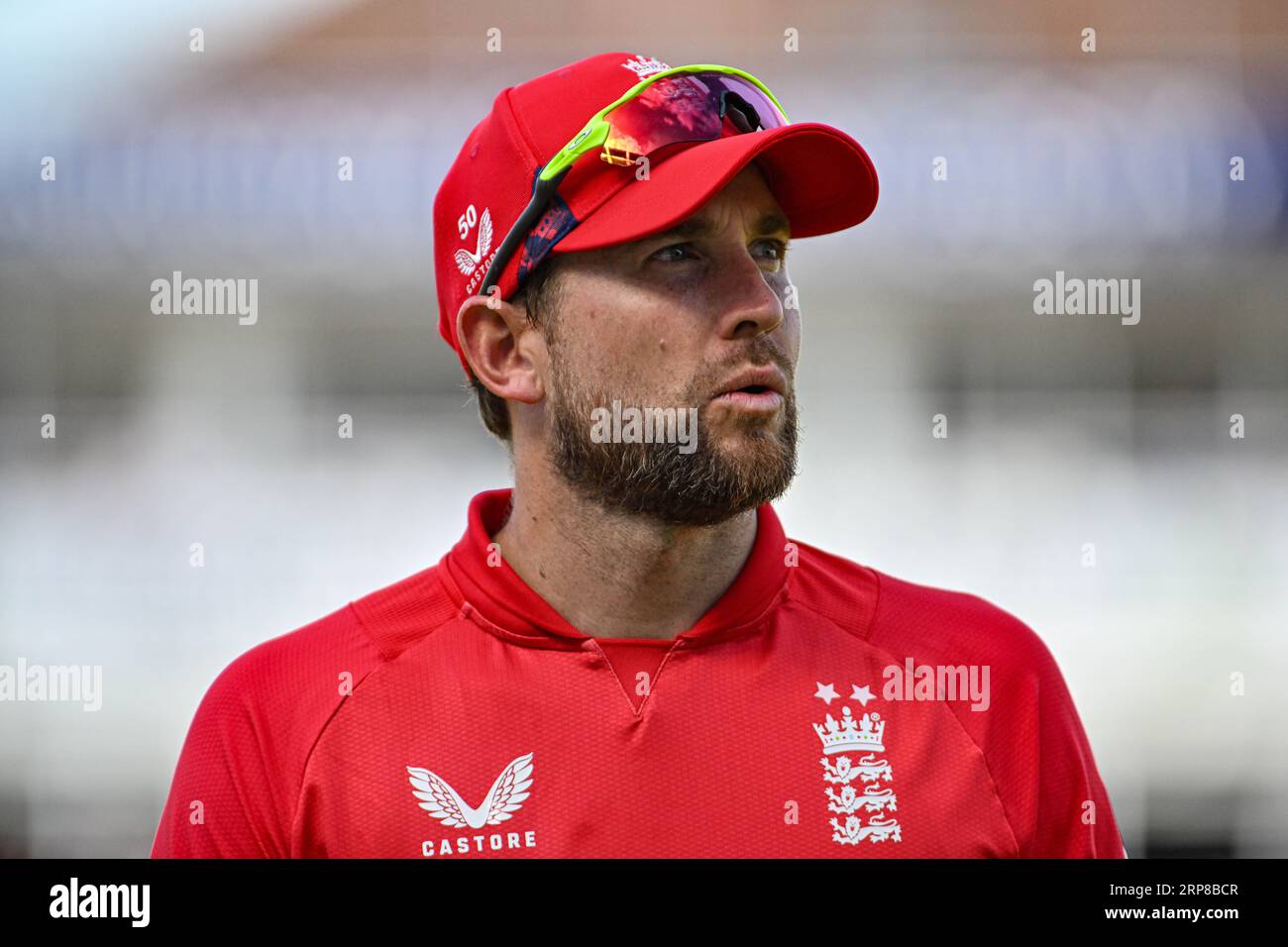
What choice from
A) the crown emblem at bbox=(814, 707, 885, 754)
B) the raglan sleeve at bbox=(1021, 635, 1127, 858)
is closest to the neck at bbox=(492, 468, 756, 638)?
the crown emblem at bbox=(814, 707, 885, 754)

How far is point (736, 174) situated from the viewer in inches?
74.9

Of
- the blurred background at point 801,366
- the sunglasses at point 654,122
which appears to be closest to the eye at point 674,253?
the sunglasses at point 654,122

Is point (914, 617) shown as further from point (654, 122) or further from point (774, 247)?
point (654, 122)

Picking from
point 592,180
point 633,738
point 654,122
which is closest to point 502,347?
point 592,180

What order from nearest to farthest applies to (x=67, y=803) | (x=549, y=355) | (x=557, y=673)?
(x=557, y=673) → (x=549, y=355) → (x=67, y=803)

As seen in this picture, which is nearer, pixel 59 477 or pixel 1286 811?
pixel 1286 811

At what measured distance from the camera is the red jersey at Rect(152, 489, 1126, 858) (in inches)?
69.3

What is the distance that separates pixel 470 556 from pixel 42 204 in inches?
186

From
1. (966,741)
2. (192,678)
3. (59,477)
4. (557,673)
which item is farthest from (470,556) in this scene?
(59,477)

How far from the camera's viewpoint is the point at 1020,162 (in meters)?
5.68

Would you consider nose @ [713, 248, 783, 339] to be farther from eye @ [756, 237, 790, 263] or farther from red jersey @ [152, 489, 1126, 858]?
red jersey @ [152, 489, 1126, 858]

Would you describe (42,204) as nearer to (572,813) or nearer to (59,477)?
(59,477)

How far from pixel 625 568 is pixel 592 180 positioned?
1.91 feet

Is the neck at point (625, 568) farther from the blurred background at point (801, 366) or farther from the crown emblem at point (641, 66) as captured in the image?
the blurred background at point (801, 366)
